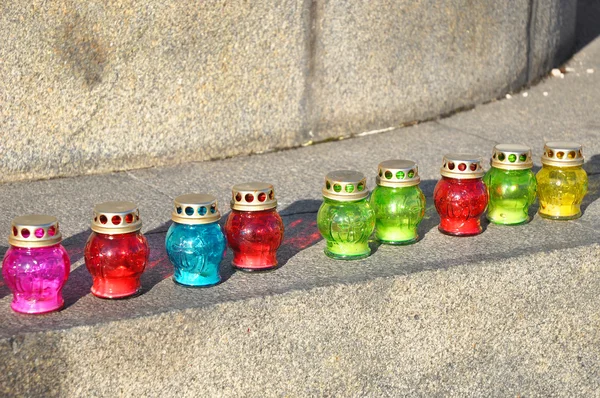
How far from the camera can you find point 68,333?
2584 mm

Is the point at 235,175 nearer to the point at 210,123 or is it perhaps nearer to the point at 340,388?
the point at 210,123

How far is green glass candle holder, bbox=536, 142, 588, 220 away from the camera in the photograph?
3.49 meters

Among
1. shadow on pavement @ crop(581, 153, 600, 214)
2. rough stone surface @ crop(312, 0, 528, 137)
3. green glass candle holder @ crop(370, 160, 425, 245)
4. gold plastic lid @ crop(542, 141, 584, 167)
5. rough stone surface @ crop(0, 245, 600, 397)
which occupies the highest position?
rough stone surface @ crop(312, 0, 528, 137)

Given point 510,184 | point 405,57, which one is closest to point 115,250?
point 510,184

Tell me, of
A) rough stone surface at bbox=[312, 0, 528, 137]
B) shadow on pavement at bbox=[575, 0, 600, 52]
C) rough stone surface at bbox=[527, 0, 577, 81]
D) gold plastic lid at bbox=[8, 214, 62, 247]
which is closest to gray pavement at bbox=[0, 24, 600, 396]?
gold plastic lid at bbox=[8, 214, 62, 247]

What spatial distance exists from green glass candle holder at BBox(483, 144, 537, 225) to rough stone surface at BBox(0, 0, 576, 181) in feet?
4.64

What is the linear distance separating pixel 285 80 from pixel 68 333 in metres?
2.29

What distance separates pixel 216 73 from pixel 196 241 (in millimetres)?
1718

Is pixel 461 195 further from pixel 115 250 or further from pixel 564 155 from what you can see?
pixel 115 250

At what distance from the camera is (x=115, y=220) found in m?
2.72

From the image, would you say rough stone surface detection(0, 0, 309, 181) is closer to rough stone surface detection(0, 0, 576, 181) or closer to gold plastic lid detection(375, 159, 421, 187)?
rough stone surface detection(0, 0, 576, 181)

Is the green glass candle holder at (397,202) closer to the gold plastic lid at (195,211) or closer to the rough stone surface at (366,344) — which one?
the rough stone surface at (366,344)

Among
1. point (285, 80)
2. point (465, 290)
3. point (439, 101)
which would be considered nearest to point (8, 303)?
point (465, 290)

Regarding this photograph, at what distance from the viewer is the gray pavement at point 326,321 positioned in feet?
8.73
